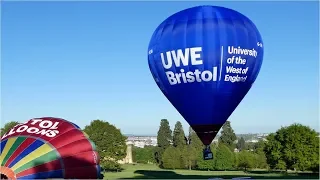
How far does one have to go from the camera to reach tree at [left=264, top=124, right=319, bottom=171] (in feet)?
158

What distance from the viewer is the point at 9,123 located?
5894 cm

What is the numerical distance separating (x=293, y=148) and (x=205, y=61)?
31442 millimetres

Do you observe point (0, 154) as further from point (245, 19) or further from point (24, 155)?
point (245, 19)

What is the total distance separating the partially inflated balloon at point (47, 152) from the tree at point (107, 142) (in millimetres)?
35784

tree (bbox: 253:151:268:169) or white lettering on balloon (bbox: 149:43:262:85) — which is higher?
white lettering on balloon (bbox: 149:43:262:85)

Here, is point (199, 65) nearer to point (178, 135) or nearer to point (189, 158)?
point (189, 158)

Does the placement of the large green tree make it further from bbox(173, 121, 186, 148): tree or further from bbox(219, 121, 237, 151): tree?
bbox(219, 121, 237, 151): tree

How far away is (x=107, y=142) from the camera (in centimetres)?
5544

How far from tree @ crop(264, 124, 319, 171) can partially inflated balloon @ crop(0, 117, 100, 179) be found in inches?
1336

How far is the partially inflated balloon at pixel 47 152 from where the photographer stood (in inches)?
653

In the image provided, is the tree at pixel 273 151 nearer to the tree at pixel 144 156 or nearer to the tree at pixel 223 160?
the tree at pixel 223 160

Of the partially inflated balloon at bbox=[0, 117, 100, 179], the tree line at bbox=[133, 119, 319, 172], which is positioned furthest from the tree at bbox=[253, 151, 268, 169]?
the partially inflated balloon at bbox=[0, 117, 100, 179]

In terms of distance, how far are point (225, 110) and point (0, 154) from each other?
10665 millimetres

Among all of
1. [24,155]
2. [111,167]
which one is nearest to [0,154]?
[24,155]
